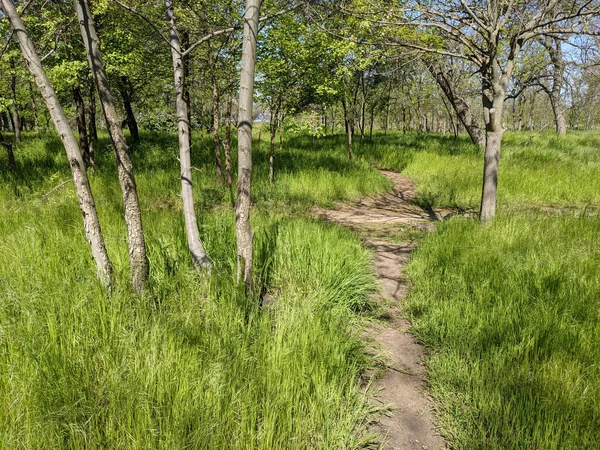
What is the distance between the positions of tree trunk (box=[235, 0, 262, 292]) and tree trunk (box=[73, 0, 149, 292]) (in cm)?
82

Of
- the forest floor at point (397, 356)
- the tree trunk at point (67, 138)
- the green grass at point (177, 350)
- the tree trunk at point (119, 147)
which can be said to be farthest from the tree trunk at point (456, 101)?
the tree trunk at point (67, 138)

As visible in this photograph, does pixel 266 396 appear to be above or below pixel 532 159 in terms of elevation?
below

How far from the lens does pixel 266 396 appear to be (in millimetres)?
1872

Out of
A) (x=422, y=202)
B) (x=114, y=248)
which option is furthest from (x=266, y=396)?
(x=422, y=202)

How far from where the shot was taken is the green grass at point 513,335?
6.14ft

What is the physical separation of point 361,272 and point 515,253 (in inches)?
81.2

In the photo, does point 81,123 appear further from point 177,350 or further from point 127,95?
point 177,350

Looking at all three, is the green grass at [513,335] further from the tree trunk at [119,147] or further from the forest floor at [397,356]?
the tree trunk at [119,147]

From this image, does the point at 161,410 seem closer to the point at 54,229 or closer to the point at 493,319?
the point at 493,319

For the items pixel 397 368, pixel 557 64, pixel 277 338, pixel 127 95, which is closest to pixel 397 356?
pixel 397 368

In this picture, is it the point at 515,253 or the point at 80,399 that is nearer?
the point at 80,399

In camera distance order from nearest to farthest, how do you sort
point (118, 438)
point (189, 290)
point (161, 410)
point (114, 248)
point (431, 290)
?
point (118, 438), point (161, 410), point (189, 290), point (114, 248), point (431, 290)

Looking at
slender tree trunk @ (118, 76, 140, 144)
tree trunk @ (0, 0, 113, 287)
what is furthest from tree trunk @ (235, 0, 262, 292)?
slender tree trunk @ (118, 76, 140, 144)

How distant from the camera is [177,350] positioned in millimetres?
1956
